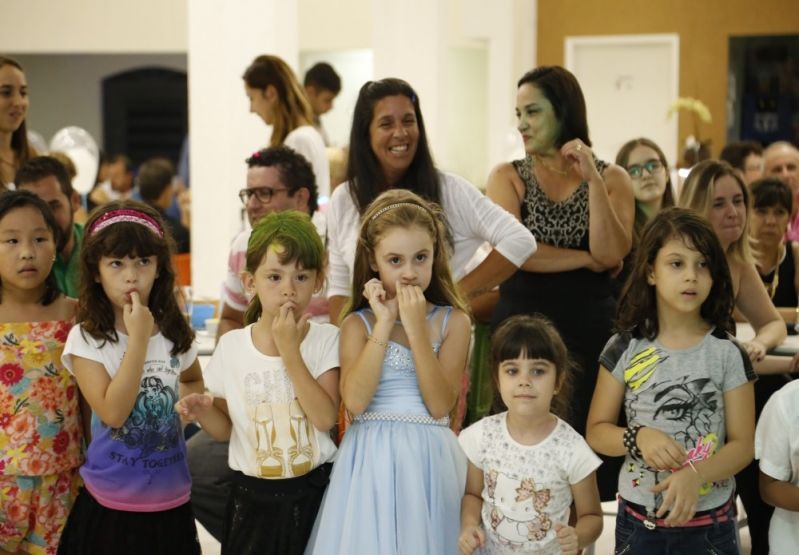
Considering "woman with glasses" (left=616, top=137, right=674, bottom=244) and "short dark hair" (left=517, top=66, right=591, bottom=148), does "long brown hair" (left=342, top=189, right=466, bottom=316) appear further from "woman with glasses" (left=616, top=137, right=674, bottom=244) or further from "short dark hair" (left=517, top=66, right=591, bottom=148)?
"woman with glasses" (left=616, top=137, right=674, bottom=244)

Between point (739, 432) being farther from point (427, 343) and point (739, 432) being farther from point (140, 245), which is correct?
point (140, 245)

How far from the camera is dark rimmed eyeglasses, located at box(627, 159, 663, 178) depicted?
468 cm

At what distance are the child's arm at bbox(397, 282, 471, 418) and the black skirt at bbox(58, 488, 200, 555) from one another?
74 centimetres

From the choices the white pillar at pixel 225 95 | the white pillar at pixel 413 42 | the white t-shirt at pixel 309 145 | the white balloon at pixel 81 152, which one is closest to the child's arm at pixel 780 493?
the white t-shirt at pixel 309 145

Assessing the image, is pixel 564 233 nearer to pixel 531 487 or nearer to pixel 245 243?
pixel 245 243

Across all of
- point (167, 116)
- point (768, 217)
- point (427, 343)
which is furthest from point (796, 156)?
point (167, 116)

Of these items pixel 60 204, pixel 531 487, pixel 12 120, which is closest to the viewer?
pixel 531 487

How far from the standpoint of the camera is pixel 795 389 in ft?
9.00

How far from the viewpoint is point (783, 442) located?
8.94ft

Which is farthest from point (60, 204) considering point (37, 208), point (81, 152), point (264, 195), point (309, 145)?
point (81, 152)

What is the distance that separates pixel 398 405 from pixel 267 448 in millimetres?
338

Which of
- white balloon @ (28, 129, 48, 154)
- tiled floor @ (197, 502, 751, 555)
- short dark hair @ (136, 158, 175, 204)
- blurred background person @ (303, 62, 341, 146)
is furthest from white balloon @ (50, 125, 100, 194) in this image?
tiled floor @ (197, 502, 751, 555)

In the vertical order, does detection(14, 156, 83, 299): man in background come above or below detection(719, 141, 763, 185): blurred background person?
below

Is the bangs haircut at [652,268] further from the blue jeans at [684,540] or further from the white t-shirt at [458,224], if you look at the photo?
the white t-shirt at [458,224]
